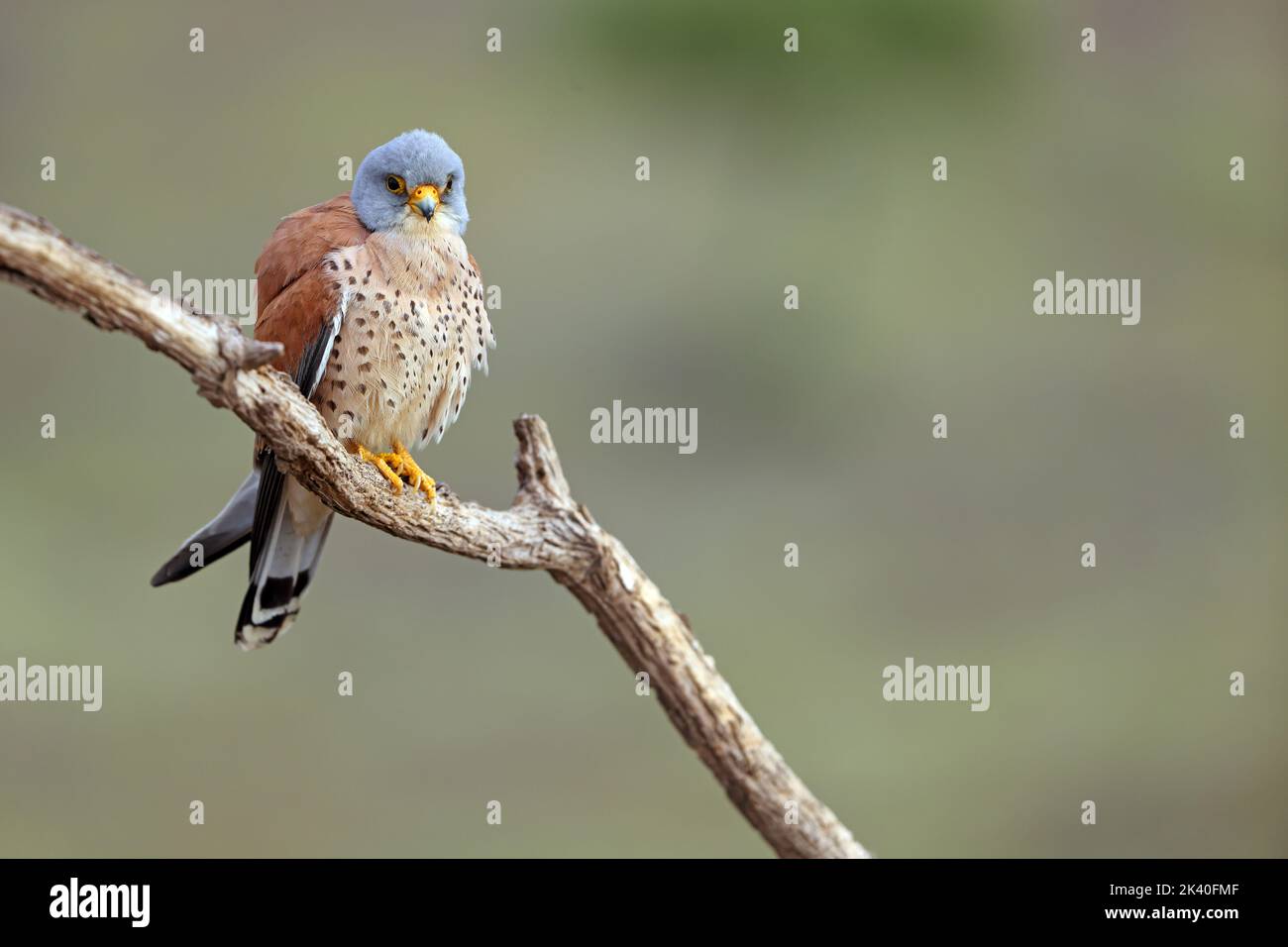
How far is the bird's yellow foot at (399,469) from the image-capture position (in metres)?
2.80

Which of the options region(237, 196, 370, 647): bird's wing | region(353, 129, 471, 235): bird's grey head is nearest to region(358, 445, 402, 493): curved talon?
region(237, 196, 370, 647): bird's wing

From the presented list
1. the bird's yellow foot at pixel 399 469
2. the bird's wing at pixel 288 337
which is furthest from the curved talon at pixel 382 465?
the bird's wing at pixel 288 337

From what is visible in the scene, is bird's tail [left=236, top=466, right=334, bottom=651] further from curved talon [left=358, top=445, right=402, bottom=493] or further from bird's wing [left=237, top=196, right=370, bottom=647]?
curved talon [left=358, top=445, right=402, bottom=493]

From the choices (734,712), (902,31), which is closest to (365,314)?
(734,712)

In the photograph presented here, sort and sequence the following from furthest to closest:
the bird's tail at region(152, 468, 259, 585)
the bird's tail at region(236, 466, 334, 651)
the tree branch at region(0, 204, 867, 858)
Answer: the bird's tail at region(236, 466, 334, 651) → the bird's tail at region(152, 468, 259, 585) → the tree branch at region(0, 204, 867, 858)

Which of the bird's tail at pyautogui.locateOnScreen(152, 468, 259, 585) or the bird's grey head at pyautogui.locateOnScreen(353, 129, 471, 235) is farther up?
the bird's grey head at pyautogui.locateOnScreen(353, 129, 471, 235)

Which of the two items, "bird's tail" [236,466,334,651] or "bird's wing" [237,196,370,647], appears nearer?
"bird's wing" [237,196,370,647]

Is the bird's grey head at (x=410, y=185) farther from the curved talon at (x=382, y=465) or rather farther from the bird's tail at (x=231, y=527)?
the bird's tail at (x=231, y=527)

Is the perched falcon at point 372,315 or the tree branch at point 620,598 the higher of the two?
the perched falcon at point 372,315

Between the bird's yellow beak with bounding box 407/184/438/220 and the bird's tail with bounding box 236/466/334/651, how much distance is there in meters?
0.68

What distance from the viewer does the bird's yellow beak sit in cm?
285

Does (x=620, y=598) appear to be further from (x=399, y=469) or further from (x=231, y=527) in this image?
(x=231, y=527)

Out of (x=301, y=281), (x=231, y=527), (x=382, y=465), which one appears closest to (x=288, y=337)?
(x=301, y=281)

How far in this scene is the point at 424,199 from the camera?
9.36 ft
